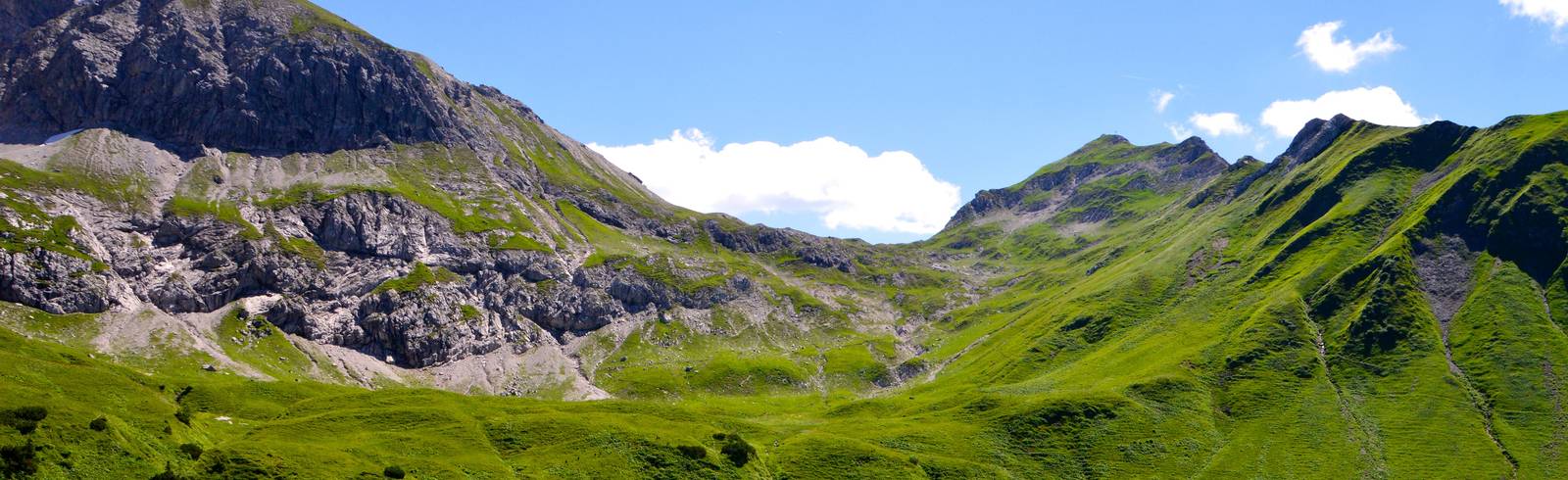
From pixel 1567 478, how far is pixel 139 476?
219583 mm

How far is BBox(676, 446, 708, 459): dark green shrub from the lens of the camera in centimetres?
11969

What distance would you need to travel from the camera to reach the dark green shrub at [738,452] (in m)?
123

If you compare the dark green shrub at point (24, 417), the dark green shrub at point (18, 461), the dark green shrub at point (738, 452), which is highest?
the dark green shrub at point (24, 417)

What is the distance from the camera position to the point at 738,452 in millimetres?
124062

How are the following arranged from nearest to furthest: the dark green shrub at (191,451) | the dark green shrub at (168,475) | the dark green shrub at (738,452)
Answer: the dark green shrub at (168,475)
the dark green shrub at (191,451)
the dark green shrub at (738,452)

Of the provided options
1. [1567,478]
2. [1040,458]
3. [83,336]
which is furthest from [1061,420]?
[83,336]

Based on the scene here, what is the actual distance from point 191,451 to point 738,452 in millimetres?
68525

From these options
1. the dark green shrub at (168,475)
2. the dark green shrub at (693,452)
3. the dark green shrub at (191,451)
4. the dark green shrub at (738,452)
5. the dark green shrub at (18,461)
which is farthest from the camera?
the dark green shrub at (738,452)

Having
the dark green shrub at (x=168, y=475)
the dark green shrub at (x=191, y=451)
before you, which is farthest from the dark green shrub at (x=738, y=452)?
the dark green shrub at (x=168, y=475)

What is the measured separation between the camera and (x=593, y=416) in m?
133

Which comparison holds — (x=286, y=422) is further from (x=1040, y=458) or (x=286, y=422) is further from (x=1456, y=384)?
(x=1456, y=384)

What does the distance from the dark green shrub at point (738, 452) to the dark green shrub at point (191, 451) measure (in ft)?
216

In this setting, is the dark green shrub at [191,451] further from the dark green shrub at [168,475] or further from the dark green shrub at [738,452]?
the dark green shrub at [738,452]

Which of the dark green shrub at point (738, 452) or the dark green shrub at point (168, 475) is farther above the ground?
the dark green shrub at point (168, 475)
